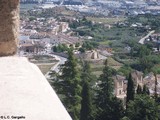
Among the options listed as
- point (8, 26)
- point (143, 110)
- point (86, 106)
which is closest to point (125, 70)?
point (86, 106)

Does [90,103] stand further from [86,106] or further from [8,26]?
[8,26]

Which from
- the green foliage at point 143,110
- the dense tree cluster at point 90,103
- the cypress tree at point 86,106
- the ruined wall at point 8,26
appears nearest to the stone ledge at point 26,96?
the ruined wall at point 8,26

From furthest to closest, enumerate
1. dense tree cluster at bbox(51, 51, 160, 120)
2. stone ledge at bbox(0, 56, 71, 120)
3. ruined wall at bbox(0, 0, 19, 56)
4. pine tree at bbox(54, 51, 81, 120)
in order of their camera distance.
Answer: pine tree at bbox(54, 51, 81, 120) < dense tree cluster at bbox(51, 51, 160, 120) < ruined wall at bbox(0, 0, 19, 56) < stone ledge at bbox(0, 56, 71, 120)

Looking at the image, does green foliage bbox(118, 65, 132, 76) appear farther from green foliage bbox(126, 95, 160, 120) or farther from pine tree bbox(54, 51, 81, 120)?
green foliage bbox(126, 95, 160, 120)

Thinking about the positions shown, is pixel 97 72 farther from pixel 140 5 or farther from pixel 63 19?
pixel 140 5

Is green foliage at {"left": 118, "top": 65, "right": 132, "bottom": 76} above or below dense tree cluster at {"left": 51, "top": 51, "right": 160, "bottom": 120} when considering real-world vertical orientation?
below

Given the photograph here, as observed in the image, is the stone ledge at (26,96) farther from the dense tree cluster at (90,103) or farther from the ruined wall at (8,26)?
the dense tree cluster at (90,103)

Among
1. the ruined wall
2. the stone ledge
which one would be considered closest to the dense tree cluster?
the ruined wall

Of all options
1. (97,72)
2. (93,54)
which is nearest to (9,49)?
(97,72)
